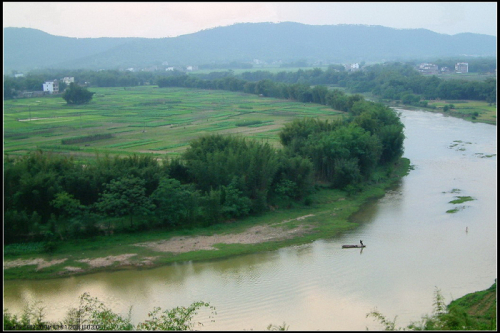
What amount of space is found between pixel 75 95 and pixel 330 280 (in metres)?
36.2

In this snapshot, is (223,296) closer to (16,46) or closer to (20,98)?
(20,98)

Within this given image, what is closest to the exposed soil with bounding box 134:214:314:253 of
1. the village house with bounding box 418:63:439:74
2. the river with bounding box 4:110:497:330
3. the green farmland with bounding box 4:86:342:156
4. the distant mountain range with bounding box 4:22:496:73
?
the river with bounding box 4:110:497:330

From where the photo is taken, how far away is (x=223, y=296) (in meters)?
10.7

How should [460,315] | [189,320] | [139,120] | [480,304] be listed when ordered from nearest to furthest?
1. [460,315]
2. [189,320]
3. [480,304]
4. [139,120]

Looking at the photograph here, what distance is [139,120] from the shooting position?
115 ft

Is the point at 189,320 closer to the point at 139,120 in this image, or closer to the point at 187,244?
the point at 187,244

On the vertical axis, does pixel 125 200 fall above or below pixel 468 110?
below

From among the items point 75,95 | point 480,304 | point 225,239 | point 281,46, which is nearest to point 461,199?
point 480,304

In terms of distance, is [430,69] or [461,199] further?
[430,69]

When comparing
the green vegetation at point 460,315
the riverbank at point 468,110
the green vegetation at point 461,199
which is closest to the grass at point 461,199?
the green vegetation at point 461,199

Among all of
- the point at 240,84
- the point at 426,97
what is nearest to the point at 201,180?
the point at 426,97

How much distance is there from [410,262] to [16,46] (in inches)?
3868

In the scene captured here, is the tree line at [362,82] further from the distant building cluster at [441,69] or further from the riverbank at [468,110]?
the distant building cluster at [441,69]

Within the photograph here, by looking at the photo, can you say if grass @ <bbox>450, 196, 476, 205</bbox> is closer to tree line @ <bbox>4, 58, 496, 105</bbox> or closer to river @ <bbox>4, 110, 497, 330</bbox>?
river @ <bbox>4, 110, 497, 330</bbox>
